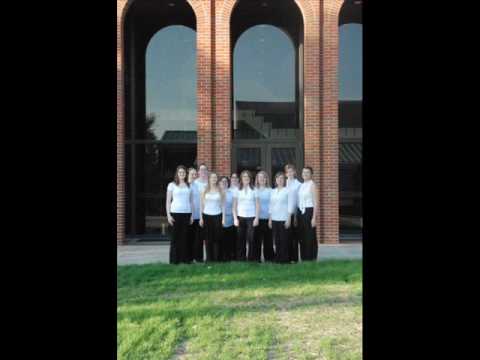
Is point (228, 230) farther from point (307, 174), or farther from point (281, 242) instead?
point (307, 174)

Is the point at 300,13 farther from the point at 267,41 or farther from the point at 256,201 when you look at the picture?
the point at 256,201

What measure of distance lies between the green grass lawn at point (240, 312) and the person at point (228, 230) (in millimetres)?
433

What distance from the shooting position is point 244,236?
→ 8570 mm

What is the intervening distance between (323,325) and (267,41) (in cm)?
988

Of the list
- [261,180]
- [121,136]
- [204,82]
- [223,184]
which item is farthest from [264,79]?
[223,184]

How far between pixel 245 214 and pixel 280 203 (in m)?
0.76

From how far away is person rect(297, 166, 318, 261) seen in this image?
27.2 feet

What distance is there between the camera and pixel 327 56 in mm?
11383

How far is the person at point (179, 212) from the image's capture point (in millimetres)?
8141

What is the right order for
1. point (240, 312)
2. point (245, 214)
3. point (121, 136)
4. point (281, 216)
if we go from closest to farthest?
point (240, 312), point (281, 216), point (245, 214), point (121, 136)
